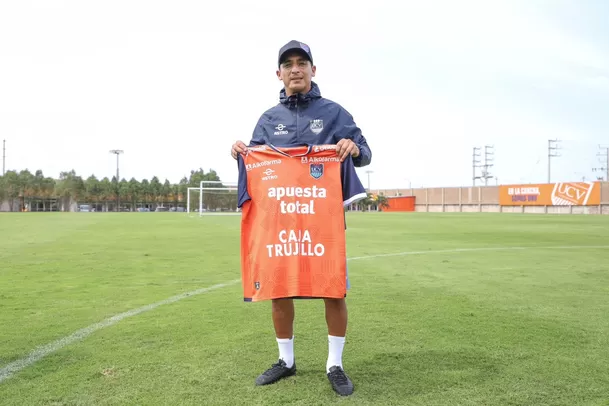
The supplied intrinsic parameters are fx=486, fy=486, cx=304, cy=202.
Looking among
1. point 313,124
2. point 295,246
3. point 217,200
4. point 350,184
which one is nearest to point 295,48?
point 313,124

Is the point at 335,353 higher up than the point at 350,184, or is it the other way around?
the point at 350,184

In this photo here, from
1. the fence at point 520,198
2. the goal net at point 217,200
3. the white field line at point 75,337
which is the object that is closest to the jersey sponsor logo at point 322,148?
the white field line at point 75,337

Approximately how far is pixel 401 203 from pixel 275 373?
98.8m

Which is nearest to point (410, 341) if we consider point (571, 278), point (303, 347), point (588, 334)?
point (303, 347)

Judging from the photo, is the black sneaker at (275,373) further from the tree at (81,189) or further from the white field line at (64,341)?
the tree at (81,189)

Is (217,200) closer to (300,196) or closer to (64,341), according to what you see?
(64,341)

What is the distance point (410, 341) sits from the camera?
4.10m

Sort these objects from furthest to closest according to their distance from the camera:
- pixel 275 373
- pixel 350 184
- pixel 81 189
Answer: pixel 81 189
pixel 350 184
pixel 275 373

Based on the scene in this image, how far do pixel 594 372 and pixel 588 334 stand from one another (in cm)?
111

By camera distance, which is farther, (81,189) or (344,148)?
(81,189)

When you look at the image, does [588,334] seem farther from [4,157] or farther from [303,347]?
[4,157]

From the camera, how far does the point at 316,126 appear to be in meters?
3.57

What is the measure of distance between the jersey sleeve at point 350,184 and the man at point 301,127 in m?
0.08

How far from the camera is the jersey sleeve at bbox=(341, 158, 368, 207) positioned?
11.3 ft
